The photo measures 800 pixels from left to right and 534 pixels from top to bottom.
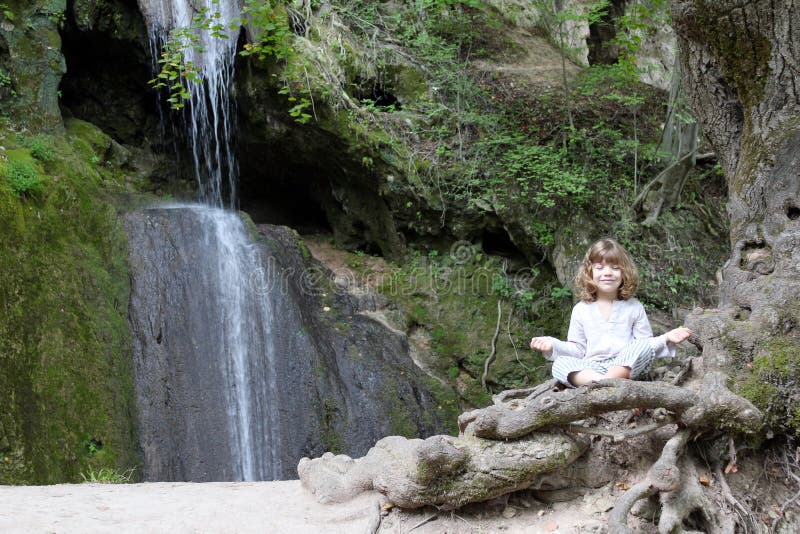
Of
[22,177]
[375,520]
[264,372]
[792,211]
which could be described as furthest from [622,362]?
[22,177]

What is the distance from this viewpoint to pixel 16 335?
257 inches

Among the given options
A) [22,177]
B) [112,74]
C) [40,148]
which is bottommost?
[22,177]

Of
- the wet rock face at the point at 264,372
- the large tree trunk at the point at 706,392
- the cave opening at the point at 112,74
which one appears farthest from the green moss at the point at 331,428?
the cave opening at the point at 112,74

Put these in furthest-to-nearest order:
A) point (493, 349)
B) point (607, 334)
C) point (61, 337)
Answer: point (493, 349) < point (61, 337) < point (607, 334)

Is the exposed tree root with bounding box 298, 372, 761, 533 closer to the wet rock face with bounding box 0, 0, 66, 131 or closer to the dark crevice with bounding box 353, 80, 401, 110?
the wet rock face with bounding box 0, 0, 66, 131

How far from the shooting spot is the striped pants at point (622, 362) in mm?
3596

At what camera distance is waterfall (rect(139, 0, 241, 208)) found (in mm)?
9891

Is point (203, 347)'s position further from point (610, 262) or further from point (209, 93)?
point (610, 262)

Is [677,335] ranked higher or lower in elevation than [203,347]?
higher

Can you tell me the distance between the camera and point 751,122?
185 inches

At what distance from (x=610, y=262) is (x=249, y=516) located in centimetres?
236

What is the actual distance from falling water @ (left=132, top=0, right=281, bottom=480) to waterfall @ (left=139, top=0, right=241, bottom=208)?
0.05ft

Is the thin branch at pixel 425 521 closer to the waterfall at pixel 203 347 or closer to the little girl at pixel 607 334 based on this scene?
the little girl at pixel 607 334

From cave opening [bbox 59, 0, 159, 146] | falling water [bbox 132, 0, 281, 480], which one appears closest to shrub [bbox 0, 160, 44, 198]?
falling water [bbox 132, 0, 281, 480]
